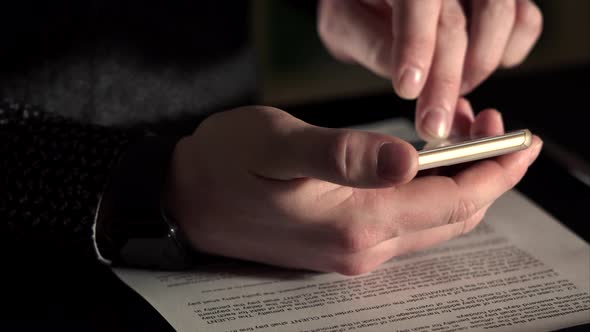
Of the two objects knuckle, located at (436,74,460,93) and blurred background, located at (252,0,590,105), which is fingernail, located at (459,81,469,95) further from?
blurred background, located at (252,0,590,105)

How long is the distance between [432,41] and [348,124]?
195 mm

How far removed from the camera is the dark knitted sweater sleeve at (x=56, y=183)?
531mm

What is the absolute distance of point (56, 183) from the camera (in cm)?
54

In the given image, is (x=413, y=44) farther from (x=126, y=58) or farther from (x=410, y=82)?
(x=126, y=58)

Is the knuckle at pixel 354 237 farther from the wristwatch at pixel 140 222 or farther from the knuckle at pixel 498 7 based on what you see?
the knuckle at pixel 498 7

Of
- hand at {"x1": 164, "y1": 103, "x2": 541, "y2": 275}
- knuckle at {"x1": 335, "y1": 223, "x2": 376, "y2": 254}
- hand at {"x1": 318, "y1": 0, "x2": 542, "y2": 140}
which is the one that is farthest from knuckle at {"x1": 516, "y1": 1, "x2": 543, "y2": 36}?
knuckle at {"x1": 335, "y1": 223, "x2": 376, "y2": 254}

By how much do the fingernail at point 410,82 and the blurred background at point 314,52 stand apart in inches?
51.2

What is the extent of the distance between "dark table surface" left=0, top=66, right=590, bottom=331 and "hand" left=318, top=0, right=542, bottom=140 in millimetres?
85

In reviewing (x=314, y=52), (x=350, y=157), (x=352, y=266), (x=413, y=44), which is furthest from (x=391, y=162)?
(x=314, y=52)

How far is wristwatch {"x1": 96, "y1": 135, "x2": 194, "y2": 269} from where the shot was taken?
20.1 inches

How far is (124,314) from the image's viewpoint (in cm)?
46

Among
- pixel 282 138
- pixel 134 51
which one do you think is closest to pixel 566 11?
pixel 134 51

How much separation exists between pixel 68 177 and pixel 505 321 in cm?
34

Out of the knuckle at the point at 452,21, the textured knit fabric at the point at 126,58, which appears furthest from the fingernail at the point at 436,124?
the textured knit fabric at the point at 126,58
